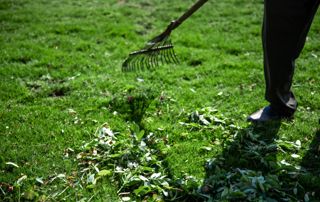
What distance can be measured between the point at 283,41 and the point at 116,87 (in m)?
2.34

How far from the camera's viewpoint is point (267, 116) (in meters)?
4.39

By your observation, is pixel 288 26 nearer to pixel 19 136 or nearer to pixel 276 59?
pixel 276 59

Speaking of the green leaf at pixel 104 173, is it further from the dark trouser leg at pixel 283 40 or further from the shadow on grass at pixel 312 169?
the dark trouser leg at pixel 283 40

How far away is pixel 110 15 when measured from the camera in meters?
8.33

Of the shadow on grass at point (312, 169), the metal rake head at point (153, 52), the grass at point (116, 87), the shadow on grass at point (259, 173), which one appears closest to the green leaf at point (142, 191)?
the grass at point (116, 87)

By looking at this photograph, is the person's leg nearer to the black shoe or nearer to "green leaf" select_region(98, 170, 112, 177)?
the black shoe

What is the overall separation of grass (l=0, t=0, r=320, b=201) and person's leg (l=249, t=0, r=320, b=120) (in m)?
0.30

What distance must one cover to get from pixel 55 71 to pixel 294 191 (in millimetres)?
3908

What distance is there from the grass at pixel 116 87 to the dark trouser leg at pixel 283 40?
0.38 m

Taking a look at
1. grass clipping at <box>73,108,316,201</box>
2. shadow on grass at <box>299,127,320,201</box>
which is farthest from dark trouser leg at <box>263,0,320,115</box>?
shadow on grass at <box>299,127,320,201</box>

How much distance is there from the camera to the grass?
3688 millimetres

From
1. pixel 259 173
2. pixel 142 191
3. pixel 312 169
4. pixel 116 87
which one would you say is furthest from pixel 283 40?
pixel 116 87

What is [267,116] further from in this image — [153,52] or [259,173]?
[153,52]

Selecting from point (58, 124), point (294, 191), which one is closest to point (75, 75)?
point (58, 124)
